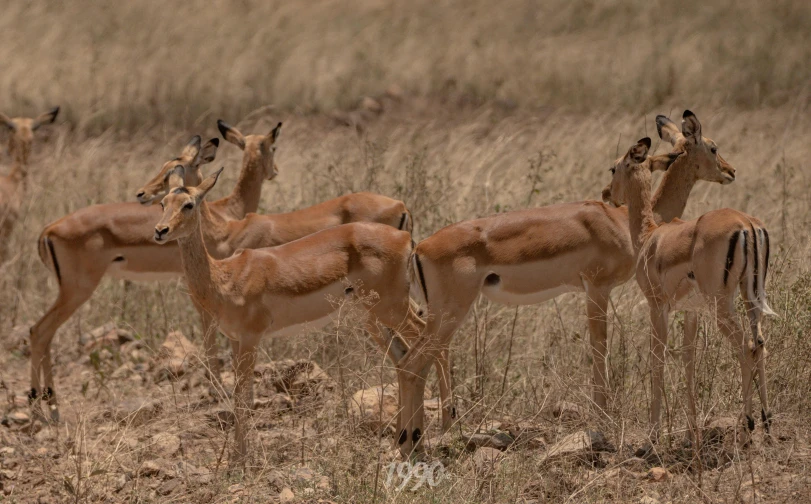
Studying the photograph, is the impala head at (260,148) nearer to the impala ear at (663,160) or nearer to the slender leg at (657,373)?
the impala ear at (663,160)

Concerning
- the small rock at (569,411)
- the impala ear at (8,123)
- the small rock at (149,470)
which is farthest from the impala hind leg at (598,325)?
the impala ear at (8,123)

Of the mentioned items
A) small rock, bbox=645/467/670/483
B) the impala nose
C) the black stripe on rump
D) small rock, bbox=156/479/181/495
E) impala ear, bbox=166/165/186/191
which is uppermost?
the black stripe on rump

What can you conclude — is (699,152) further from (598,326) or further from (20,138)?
(20,138)

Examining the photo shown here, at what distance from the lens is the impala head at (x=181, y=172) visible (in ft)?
26.7

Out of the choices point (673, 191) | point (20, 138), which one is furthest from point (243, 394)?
point (20, 138)

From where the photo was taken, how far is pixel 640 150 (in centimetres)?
703

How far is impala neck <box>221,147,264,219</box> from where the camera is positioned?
9.57m

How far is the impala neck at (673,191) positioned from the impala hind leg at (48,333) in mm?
4447

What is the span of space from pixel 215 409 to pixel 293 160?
6.11 meters

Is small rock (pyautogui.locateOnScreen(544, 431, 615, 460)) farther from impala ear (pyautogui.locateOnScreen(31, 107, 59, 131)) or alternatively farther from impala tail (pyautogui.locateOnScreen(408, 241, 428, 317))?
impala ear (pyautogui.locateOnScreen(31, 107, 59, 131))

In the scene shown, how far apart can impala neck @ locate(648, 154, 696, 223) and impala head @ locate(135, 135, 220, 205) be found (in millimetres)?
3253

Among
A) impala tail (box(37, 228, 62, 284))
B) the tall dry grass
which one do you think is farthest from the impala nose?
the tall dry grass

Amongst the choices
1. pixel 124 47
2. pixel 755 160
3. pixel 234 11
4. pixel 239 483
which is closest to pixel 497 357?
pixel 239 483

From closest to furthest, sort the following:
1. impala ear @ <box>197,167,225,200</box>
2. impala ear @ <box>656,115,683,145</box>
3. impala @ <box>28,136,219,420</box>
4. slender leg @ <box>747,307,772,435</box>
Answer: slender leg @ <box>747,307,772,435</box>
impala ear @ <box>197,167,225,200</box>
impala ear @ <box>656,115,683,145</box>
impala @ <box>28,136,219,420</box>
